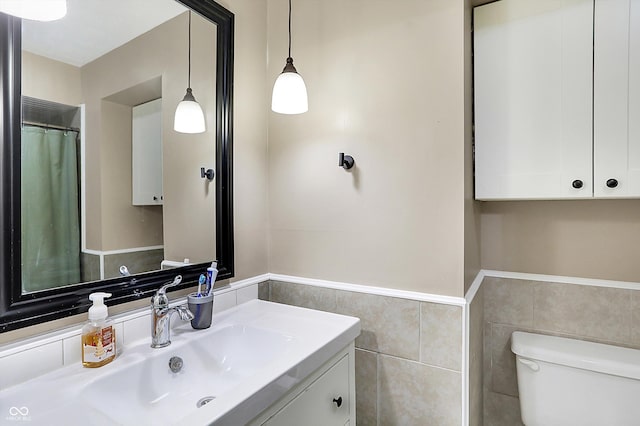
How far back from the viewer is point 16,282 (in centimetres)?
76

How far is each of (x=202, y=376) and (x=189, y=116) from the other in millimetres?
845

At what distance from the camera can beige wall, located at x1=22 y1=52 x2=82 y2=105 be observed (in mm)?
792

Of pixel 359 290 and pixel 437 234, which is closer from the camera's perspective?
pixel 437 234

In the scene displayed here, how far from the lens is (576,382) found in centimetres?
125

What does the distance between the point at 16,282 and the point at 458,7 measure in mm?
1461

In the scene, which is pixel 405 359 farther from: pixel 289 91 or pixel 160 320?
pixel 289 91

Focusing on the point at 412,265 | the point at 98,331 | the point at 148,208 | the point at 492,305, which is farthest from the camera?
the point at 492,305

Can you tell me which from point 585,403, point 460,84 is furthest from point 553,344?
point 460,84

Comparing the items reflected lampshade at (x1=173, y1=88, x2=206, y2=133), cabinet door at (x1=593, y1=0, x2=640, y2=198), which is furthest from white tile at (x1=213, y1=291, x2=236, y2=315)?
cabinet door at (x1=593, y1=0, x2=640, y2=198)

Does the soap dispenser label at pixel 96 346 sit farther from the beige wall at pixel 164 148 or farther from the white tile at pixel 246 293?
the white tile at pixel 246 293

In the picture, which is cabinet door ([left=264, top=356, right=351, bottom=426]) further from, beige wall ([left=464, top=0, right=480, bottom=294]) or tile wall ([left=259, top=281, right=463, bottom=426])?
beige wall ([left=464, top=0, right=480, bottom=294])

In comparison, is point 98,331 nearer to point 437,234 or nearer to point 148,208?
point 148,208

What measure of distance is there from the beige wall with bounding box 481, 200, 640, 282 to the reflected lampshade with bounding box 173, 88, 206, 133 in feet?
4.10

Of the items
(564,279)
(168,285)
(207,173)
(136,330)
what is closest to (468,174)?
(564,279)
